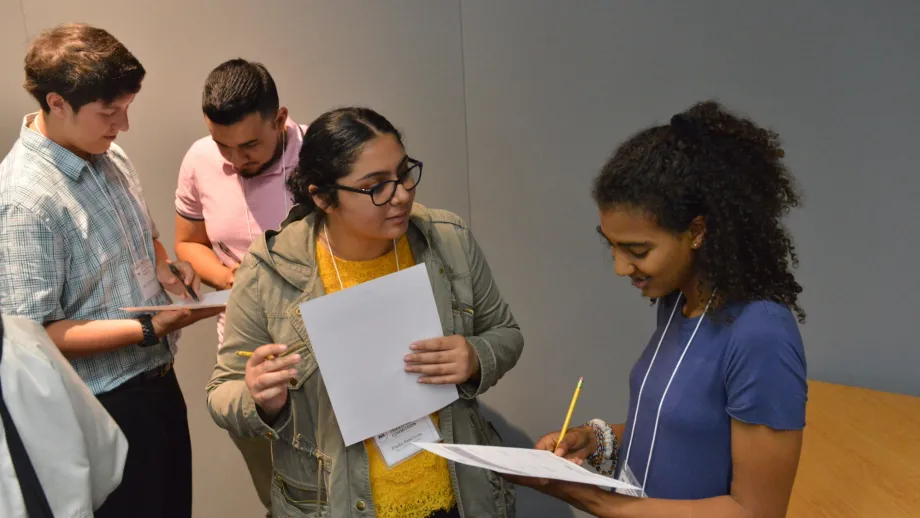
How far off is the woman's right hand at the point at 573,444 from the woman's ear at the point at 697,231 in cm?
46

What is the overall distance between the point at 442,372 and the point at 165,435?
1.00 meters

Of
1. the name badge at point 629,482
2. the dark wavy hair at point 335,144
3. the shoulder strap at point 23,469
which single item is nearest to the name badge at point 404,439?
the name badge at point 629,482

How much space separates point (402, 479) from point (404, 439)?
81mm

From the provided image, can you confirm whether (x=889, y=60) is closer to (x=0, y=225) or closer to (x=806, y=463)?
(x=806, y=463)

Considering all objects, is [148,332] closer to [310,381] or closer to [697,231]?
[310,381]

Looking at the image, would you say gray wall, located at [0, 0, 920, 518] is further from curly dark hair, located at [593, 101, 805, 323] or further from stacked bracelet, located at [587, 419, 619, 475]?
curly dark hair, located at [593, 101, 805, 323]

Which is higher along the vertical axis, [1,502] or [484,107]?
[484,107]

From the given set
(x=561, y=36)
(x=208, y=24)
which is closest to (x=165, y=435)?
(x=208, y=24)

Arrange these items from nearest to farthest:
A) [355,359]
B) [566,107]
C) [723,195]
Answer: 1. [723,195]
2. [355,359]
3. [566,107]

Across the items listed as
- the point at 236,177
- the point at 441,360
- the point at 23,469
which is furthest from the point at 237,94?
the point at 23,469

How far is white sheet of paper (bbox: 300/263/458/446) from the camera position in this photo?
1344 mm

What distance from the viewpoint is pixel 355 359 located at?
4.53 ft

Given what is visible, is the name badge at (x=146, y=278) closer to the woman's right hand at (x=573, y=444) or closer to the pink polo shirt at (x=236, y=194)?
the pink polo shirt at (x=236, y=194)

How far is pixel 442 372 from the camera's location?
56.6 inches
